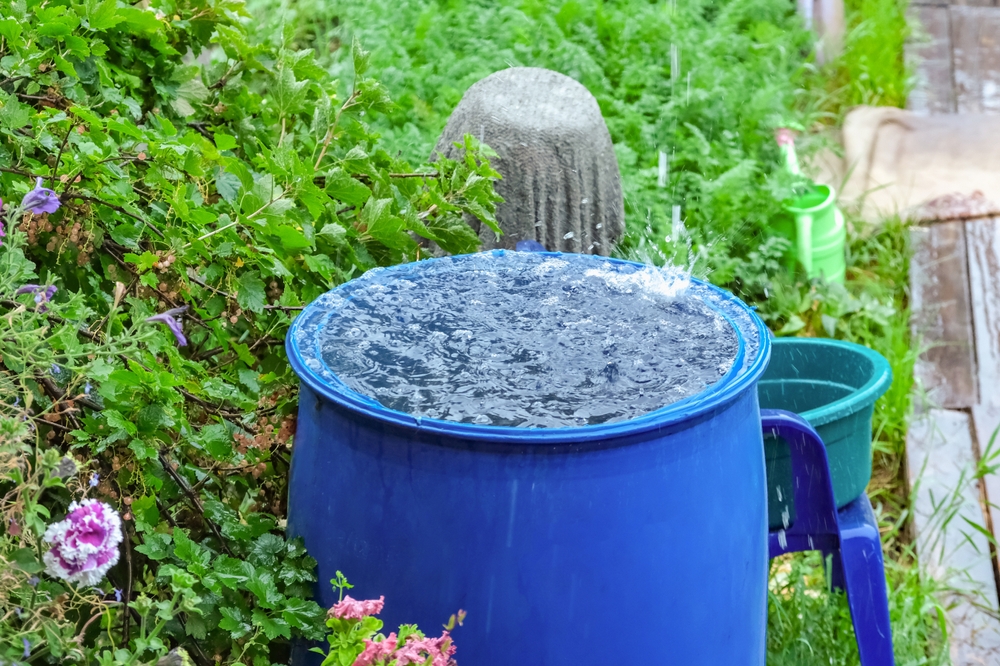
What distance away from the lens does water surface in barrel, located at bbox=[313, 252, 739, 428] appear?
1402 mm

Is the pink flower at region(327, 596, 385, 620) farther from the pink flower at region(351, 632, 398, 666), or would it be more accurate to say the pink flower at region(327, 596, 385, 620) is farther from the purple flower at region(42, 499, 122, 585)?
the purple flower at region(42, 499, 122, 585)

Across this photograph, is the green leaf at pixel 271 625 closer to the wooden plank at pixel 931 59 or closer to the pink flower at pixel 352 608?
the pink flower at pixel 352 608

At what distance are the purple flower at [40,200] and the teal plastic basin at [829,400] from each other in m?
1.30

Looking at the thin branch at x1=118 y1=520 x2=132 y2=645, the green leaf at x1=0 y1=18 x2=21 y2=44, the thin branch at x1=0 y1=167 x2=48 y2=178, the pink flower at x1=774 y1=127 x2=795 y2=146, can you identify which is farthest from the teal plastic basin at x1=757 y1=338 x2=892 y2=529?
the pink flower at x1=774 y1=127 x2=795 y2=146

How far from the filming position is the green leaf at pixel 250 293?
65.9 inches

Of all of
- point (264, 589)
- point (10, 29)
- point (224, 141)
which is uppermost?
point (10, 29)

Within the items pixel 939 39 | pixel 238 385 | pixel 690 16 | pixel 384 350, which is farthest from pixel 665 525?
pixel 939 39

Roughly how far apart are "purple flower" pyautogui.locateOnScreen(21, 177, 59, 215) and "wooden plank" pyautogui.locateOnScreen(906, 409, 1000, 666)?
6.82ft

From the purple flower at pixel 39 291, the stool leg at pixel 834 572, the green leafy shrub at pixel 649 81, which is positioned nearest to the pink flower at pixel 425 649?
the purple flower at pixel 39 291

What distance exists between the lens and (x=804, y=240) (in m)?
3.62

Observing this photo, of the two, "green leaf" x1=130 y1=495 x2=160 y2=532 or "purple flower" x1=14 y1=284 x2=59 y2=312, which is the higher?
"purple flower" x1=14 y1=284 x2=59 y2=312

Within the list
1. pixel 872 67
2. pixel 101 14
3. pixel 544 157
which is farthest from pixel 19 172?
pixel 872 67

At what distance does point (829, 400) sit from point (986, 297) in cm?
162

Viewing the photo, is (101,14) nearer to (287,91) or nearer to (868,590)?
(287,91)
